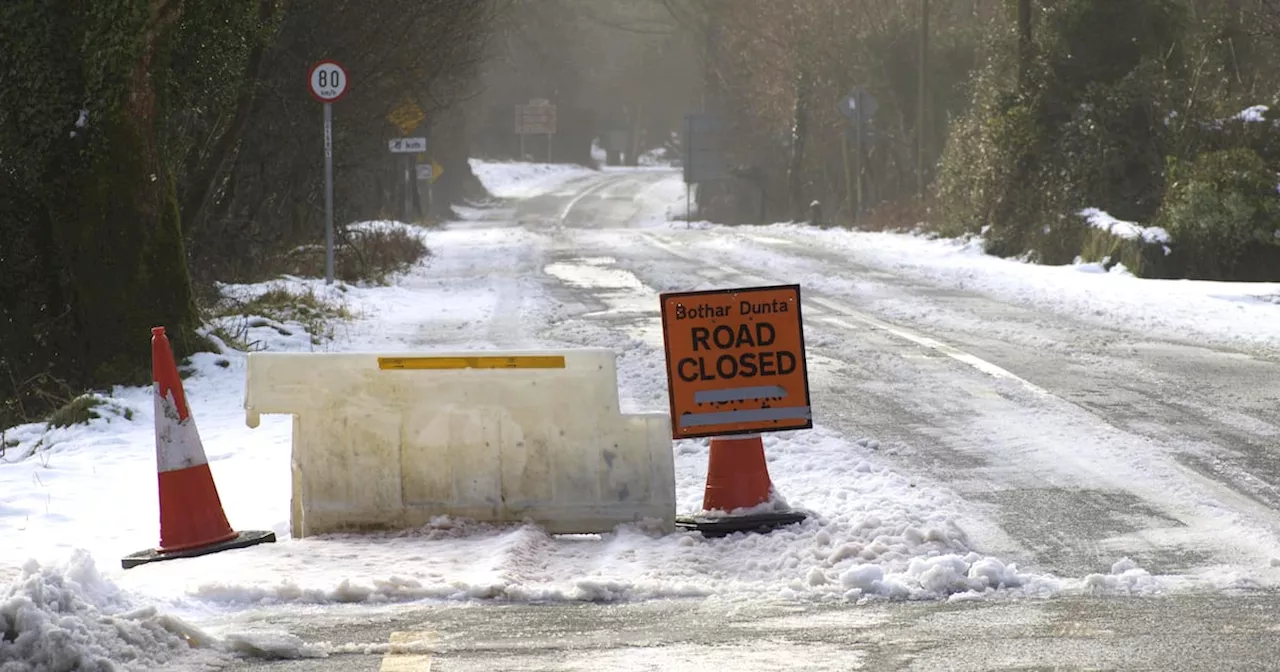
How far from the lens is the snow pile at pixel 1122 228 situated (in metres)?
21.7

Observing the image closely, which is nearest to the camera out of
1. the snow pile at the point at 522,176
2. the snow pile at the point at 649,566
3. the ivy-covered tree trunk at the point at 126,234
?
the snow pile at the point at 649,566

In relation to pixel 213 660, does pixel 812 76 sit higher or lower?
higher

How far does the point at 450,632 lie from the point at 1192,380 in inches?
296

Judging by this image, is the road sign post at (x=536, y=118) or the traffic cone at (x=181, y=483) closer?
the traffic cone at (x=181, y=483)

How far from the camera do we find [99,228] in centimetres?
1142

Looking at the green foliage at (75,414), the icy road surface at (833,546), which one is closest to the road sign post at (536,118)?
the icy road surface at (833,546)

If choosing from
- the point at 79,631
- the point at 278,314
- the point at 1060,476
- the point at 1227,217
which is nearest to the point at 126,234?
the point at 278,314

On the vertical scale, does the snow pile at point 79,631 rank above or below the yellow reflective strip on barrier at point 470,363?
below

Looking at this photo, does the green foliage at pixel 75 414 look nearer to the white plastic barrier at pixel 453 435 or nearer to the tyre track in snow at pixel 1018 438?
the tyre track in snow at pixel 1018 438

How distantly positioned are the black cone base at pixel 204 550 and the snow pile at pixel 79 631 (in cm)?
125

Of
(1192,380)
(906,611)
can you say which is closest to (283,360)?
(906,611)

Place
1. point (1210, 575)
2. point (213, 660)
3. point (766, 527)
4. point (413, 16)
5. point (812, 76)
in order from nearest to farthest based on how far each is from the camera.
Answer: point (213, 660) → point (1210, 575) → point (766, 527) → point (413, 16) → point (812, 76)

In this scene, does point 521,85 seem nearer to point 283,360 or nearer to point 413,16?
point 413,16

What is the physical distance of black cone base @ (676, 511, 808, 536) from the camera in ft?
23.5
